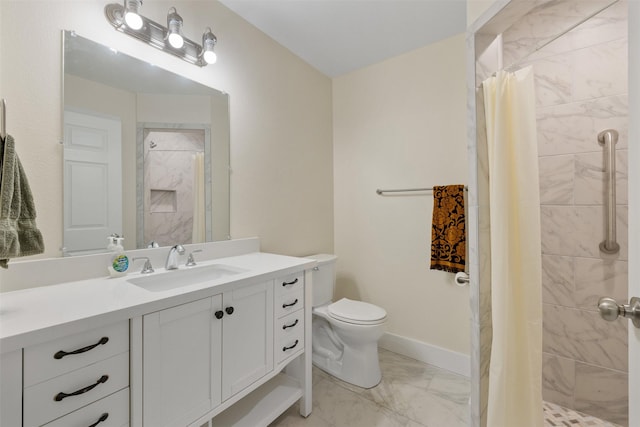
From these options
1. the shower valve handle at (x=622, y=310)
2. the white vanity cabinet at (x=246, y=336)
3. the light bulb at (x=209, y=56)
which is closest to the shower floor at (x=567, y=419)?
the shower valve handle at (x=622, y=310)

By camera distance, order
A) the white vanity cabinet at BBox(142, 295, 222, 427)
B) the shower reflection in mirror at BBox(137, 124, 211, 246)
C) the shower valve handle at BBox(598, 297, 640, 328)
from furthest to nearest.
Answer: the shower reflection in mirror at BBox(137, 124, 211, 246), the white vanity cabinet at BBox(142, 295, 222, 427), the shower valve handle at BBox(598, 297, 640, 328)

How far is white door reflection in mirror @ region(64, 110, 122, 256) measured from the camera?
118cm

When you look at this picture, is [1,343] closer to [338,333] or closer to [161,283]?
[161,283]

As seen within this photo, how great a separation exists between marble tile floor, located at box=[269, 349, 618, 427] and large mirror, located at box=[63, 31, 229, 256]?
3.98ft

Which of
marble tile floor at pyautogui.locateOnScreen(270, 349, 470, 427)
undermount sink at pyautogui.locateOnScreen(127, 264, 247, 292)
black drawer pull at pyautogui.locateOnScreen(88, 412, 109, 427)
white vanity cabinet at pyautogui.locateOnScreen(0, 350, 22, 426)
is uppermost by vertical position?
undermount sink at pyautogui.locateOnScreen(127, 264, 247, 292)

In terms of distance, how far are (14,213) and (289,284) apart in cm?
106

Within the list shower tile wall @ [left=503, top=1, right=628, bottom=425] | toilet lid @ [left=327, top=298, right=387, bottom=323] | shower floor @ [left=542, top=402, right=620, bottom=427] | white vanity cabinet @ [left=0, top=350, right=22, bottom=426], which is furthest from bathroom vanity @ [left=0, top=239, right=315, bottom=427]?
shower tile wall @ [left=503, top=1, right=628, bottom=425]

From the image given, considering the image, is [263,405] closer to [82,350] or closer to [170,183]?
[82,350]

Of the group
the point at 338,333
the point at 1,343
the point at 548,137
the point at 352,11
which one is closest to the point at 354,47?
the point at 352,11

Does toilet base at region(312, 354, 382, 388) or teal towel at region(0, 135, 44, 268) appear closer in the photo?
teal towel at region(0, 135, 44, 268)

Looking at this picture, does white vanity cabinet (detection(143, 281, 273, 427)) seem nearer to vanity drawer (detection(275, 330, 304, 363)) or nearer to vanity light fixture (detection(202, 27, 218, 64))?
vanity drawer (detection(275, 330, 304, 363))

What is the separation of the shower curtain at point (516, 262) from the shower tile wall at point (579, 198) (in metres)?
0.46

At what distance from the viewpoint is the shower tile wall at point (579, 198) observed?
1342mm

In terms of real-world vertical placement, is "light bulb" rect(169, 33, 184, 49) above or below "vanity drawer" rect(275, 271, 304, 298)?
above
